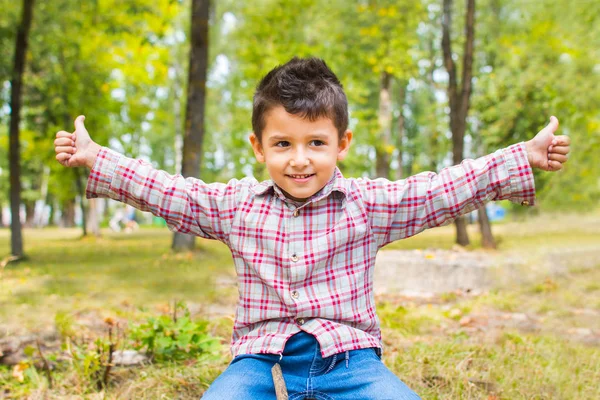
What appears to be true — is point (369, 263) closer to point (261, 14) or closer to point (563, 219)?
point (563, 219)

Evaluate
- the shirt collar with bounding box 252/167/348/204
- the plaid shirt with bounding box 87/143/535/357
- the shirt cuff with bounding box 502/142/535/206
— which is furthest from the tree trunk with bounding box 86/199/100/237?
the shirt cuff with bounding box 502/142/535/206

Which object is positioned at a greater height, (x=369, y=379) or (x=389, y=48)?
(x=389, y=48)

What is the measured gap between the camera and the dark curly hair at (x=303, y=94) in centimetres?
189

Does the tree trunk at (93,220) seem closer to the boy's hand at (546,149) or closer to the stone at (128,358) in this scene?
the stone at (128,358)

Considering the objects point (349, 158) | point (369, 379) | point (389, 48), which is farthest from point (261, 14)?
point (369, 379)

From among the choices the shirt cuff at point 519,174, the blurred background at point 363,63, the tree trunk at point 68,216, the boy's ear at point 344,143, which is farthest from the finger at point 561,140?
the tree trunk at point 68,216

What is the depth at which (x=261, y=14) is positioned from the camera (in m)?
12.8

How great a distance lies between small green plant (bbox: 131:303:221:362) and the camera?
108 inches

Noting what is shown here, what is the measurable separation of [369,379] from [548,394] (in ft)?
3.55

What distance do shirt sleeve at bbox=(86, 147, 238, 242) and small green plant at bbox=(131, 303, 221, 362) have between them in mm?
965

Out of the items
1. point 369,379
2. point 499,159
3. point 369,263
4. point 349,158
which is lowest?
point 369,379

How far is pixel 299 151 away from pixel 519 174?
77cm

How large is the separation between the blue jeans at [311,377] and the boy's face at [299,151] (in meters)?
0.52

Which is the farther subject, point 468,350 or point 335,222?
point 468,350
